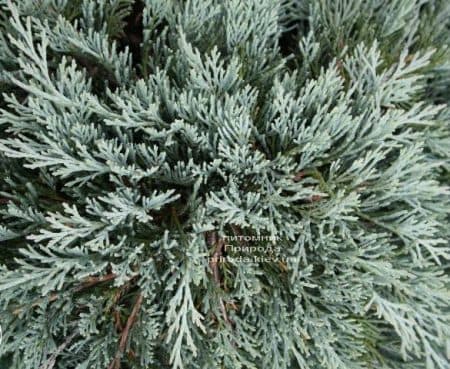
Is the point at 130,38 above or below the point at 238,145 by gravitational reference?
above

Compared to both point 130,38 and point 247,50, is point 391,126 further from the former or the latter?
point 130,38

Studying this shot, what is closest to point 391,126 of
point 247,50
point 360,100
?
point 360,100

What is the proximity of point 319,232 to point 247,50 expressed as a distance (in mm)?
527

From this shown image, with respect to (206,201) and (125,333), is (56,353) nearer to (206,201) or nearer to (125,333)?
(125,333)

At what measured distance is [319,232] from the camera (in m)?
1.38

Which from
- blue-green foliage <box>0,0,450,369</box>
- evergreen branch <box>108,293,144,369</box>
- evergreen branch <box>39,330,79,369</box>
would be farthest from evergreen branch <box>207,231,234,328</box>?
evergreen branch <box>39,330,79,369</box>

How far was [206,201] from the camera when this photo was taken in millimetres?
1367

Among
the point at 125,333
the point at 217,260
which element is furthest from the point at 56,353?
the point at 217,260

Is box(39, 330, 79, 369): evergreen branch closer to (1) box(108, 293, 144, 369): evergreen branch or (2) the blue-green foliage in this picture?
(2) the blue-green foliage

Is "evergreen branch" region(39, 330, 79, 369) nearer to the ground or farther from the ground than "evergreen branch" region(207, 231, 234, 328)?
nearer to the ground

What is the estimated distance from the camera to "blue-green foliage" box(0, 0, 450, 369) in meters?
1.35

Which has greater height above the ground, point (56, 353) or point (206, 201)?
point (206, 201)

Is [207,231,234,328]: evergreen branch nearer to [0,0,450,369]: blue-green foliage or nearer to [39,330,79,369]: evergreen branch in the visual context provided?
[0,0,450,369]: blue-green foliage

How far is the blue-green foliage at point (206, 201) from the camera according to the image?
1350 mm
